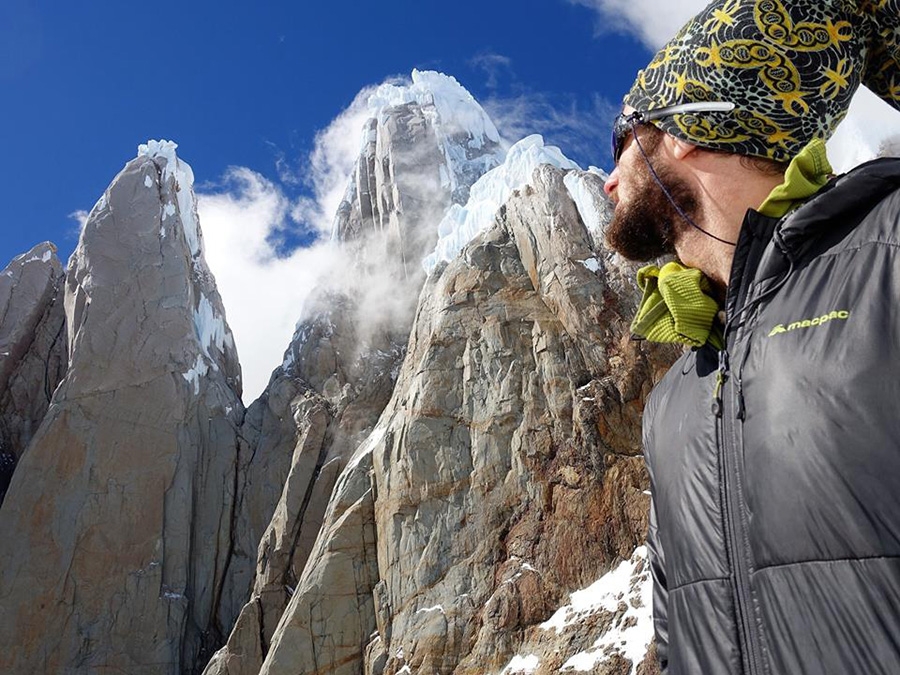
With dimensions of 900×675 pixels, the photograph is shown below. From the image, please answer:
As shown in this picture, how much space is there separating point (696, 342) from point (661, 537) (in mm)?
487


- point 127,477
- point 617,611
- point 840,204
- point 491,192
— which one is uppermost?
point 491,192

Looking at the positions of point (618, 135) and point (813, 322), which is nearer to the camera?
point (813, 322)

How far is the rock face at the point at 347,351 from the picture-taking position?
85.4 ft

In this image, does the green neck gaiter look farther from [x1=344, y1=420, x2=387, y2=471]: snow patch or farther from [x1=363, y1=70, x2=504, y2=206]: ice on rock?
[x1=363, y1=70, x2=504, y2=206]: ice on rock

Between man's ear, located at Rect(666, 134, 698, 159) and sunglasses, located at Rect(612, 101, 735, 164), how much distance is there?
2.4 inches

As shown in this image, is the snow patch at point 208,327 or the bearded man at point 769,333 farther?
the snow patch at point 208,327

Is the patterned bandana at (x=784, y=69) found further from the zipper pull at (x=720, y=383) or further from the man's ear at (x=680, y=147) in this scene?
the zipper pull at (x=720, y=383)

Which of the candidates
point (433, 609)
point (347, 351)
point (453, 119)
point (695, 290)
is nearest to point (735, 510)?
point (695, 290)

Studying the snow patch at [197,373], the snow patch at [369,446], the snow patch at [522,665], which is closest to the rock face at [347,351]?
the snow patch at [197,373]

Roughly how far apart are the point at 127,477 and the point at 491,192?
1772 centimetres

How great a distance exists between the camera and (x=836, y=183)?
1528 mm

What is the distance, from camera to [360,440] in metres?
29.6

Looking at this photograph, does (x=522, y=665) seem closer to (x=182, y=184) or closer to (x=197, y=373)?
(x=197, y=373)

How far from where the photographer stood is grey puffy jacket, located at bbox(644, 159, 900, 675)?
1.29 m
